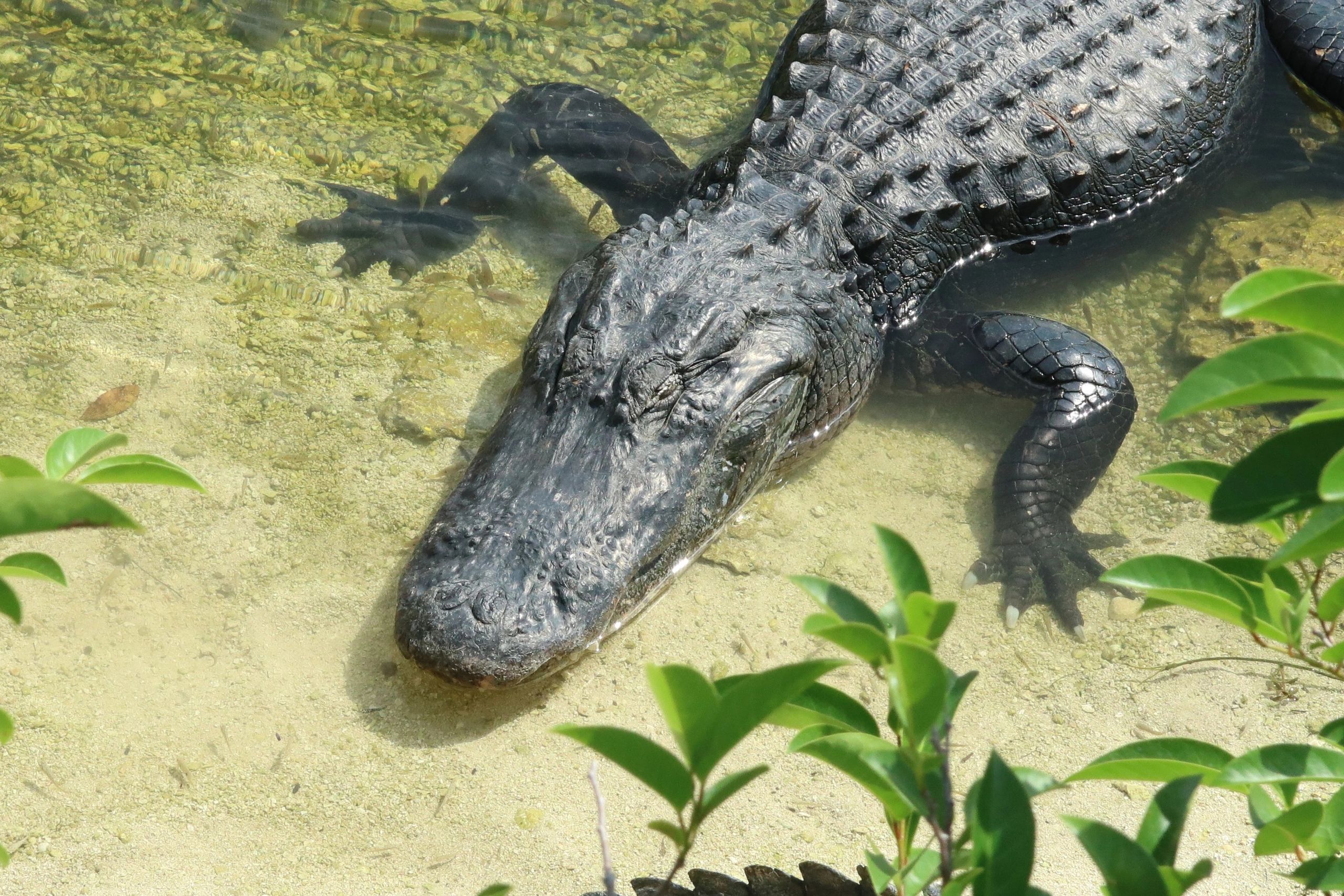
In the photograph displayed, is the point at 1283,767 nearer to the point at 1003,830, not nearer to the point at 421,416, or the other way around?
the point at 1003,830

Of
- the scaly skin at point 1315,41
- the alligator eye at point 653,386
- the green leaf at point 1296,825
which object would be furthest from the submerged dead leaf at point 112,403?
the scaly skin at point 1315,41

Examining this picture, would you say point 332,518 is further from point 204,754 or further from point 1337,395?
point 1337,395

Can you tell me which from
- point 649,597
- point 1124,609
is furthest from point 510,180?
point 1124,609

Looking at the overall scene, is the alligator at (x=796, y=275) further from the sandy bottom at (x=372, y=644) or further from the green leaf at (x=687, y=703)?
the green leaf at (x=687, y=703)

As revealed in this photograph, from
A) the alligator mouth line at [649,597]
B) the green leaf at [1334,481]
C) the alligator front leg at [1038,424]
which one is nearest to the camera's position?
the green leaf at [1334,481]

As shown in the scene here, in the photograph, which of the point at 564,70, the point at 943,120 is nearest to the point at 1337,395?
the point at 943,120
